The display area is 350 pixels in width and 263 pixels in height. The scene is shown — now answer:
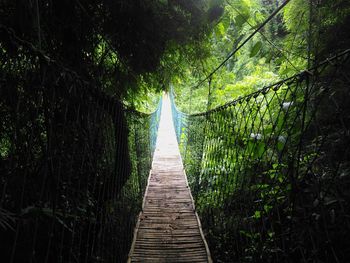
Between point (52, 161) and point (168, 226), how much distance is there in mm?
1522

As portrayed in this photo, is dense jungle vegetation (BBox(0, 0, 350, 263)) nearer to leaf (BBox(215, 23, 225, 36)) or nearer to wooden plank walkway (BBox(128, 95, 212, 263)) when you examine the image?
leaf (BBox(215, 23, 225, 36))

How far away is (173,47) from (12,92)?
1.51 metres

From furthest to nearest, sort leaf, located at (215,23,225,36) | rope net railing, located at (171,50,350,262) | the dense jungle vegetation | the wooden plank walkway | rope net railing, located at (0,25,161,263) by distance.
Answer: leaf, located at (215,23,225,36) < the wooden plank walkway < rope net railing, located at (171,50,350,262) < the dense jungle vegetation < rope net railing, located at (0,25,161,263)

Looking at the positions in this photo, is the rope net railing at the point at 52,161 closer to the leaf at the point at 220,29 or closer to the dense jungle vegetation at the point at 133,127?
the dense jungle vegetation at the point at 133,127

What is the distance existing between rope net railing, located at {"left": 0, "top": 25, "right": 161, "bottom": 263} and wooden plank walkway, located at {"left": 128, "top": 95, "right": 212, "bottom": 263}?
15 cm

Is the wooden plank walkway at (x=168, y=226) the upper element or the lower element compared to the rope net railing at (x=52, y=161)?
lower

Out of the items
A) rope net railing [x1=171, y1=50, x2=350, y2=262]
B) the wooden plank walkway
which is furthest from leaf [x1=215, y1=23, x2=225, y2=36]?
the wooden plank walkway

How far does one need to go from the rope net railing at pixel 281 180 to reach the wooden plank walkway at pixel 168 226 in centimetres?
16

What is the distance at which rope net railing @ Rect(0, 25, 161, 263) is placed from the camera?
54 cm

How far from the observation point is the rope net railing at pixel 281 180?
0.93 m

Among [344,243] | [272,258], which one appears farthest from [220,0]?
[272,258]

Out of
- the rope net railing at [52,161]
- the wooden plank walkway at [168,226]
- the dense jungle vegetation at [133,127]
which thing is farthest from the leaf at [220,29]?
the wooden plank walkway at [168,226]

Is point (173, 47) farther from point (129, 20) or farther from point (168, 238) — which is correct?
point (168, 238)

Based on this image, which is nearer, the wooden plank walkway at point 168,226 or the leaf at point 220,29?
the wooden plank walkway at point 168,226
